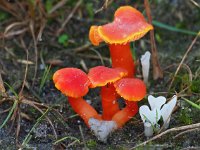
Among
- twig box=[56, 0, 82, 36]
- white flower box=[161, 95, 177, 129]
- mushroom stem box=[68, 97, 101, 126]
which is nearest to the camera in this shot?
white flower box=[161, 95, 177, 129]

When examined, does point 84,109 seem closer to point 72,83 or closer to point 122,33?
point 72,83

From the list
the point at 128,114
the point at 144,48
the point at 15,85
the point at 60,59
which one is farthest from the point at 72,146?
the point at 144,48

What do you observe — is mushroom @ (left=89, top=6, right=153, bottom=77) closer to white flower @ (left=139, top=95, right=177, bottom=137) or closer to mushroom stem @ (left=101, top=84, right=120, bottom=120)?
mushroom stem @ (left=101, top=84, right=120, bottom=120)

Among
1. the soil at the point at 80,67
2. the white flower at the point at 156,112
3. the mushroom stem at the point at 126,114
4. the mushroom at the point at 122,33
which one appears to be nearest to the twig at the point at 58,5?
the soil at the point at 80,67

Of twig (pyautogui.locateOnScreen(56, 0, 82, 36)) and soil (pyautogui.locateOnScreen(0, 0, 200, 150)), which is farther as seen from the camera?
twig (pyautogui.locateOnScreen(56, 0, 82, 36))

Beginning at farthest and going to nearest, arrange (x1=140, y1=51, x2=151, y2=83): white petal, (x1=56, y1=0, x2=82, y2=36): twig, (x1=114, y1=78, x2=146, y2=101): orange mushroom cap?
(x1=56, y1=0, x2=82, y2=36): twig, (x1=140, y1=51, x2=151, y2=83): white petal, (x1=114, y1=78, x2=146, y2=101): orange mushroom cap

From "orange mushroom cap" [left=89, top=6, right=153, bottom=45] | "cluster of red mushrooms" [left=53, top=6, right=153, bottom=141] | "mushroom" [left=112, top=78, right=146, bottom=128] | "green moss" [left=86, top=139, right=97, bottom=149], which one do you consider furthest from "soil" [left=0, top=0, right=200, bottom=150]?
"orange mushroom cap" [left=89, top=6, right=153, bottom=45]
